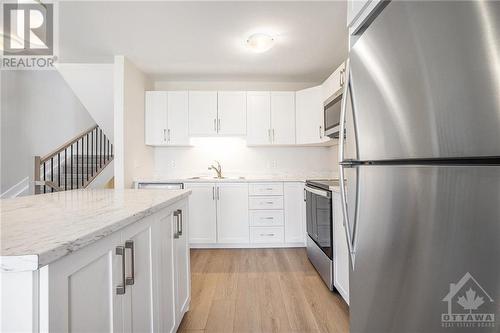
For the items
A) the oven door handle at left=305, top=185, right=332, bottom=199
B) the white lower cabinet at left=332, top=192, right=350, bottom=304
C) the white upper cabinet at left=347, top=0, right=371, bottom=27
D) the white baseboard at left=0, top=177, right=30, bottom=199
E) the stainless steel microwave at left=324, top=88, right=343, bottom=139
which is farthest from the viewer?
the white baseboard at left=0, top=177, right=30, bottom=199

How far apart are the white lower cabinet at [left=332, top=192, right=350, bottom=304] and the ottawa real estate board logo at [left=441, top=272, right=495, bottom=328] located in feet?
3.55

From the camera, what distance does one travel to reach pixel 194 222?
3.37 meters

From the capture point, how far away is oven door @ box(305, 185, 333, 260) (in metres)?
2.14

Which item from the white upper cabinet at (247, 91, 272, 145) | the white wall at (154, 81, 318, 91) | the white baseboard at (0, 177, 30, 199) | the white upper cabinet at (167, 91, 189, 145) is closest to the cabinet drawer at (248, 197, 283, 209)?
the white upper cabinet at (247, 91, 272, 145)

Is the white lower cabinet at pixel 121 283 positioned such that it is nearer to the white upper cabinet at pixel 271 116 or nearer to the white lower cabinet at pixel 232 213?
the white lower cabinet at pixel 232 213

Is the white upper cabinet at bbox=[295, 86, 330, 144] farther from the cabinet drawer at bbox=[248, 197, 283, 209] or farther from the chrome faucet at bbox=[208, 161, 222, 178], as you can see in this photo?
the chrome faucet at bbox=[208, 161, 222, 178]

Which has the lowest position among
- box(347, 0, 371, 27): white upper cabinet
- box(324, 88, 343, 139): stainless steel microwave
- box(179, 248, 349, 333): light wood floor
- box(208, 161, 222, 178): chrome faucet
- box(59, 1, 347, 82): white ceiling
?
box(179, 248, 349, 333): light wood floor

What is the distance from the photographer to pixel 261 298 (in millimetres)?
2070

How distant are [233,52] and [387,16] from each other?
2319 millimetres

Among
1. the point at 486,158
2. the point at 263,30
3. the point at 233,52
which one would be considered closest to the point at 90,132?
the point at 233,52

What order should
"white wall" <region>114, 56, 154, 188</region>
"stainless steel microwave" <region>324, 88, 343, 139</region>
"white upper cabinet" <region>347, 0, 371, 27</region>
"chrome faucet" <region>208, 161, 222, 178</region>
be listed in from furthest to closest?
1. "chrome faucet" <region>208, 161, 222, 178</region>
2. "white wall" <region>114, 56, 154, 188</region>
3. "stainless steel microwave" <region>324, 88, 343, 139</region>
4. "white upper cabinet" <region>347, 0, 371, 27</region>

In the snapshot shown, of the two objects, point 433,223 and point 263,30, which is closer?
point 433,223

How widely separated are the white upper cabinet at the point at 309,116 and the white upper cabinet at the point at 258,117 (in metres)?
0.44

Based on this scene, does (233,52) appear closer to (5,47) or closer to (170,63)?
(170,63)
